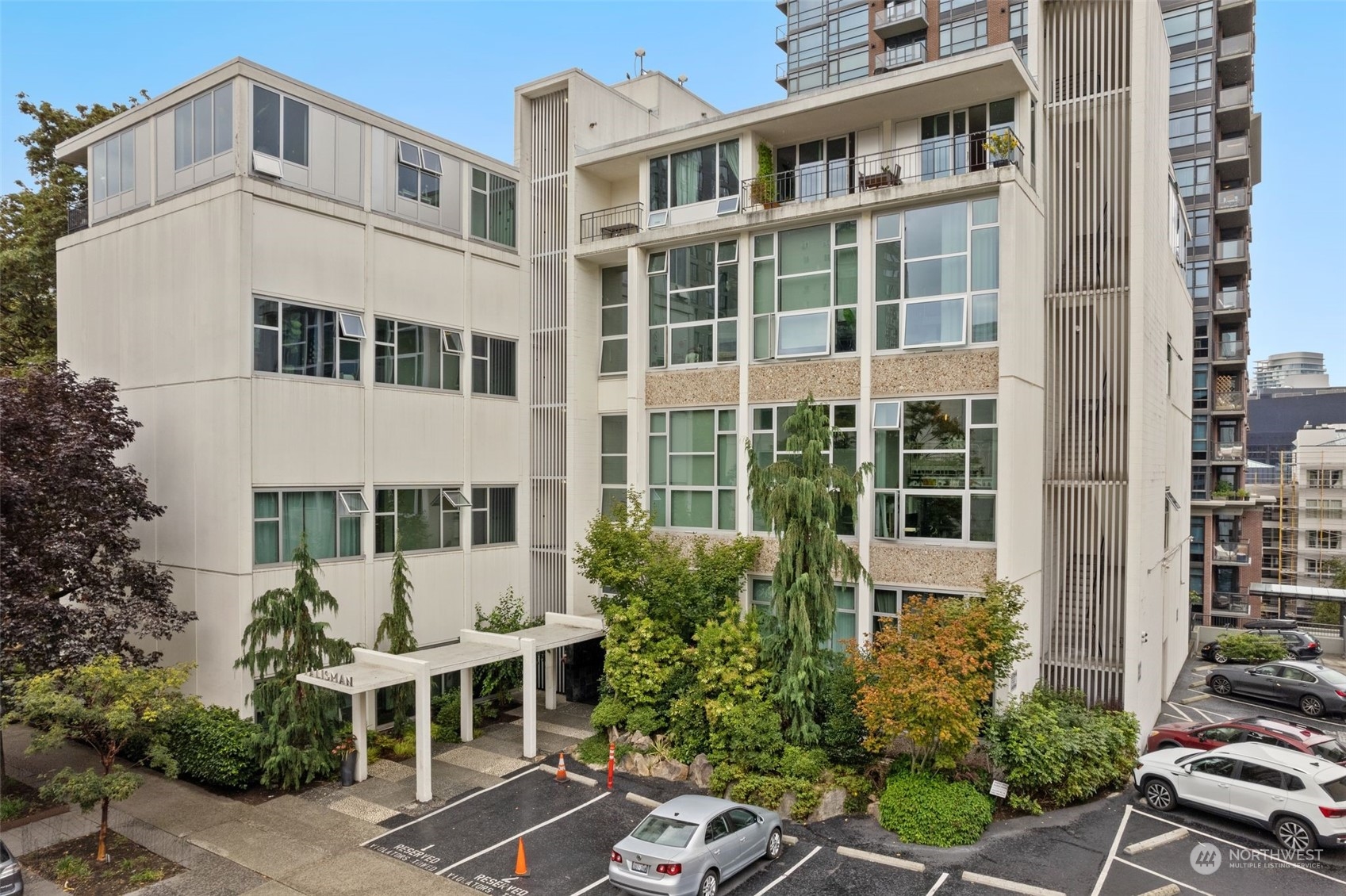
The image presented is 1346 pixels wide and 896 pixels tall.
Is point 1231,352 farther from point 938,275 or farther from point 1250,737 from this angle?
point 938,275

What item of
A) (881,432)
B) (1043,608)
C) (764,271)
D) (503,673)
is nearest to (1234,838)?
(1043,608)

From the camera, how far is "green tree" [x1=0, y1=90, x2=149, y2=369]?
2452 cm

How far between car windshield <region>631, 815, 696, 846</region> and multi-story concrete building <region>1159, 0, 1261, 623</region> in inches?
1468

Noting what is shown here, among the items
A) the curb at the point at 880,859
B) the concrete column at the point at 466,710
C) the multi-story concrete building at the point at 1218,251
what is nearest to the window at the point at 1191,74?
the multi-story concrete building at the point at 1218,251

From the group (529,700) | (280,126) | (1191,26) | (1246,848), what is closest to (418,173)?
(280,126)

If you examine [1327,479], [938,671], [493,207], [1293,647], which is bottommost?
[1293,647]

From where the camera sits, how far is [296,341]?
17859 mm

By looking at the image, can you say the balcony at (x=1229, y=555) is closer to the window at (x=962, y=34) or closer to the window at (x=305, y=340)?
the window at (x=962, y=34)

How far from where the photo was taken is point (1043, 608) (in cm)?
1772

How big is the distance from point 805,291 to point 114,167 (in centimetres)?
1675

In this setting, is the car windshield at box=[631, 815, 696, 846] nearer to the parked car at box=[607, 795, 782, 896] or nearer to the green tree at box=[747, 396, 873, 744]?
the parked car at box=[607, 795, 782, 896]

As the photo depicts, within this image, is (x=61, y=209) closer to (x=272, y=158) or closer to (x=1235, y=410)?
(x=272, y=158)

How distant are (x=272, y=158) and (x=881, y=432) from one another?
555 inches

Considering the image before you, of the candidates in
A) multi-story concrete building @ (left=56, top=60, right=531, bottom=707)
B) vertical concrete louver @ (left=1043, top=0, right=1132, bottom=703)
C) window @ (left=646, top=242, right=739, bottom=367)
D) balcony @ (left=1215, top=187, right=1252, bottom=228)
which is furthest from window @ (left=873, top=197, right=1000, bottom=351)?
balcony @ (left=1215, top=187, right=1252, bottom=228)
